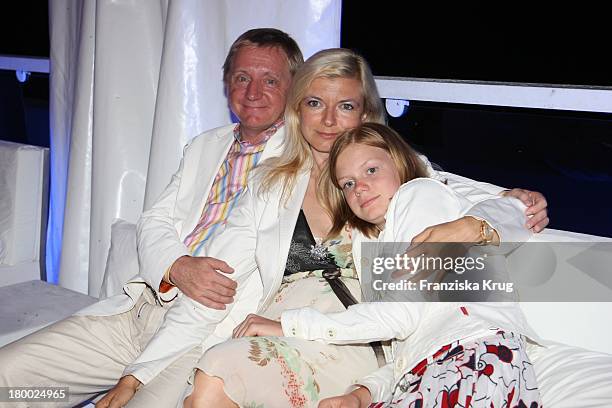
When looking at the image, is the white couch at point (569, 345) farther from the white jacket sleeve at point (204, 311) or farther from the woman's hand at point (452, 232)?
the white jacket sleeve at point (204, 311)

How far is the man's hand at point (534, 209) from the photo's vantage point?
1538 mm

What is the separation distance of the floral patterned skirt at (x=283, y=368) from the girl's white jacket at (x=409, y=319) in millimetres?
50

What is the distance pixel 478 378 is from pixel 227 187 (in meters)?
1.05

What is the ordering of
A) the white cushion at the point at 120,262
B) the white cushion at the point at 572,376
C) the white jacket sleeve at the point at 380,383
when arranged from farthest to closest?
1. the white cushion at the point at 120,262
2. the white jacket sleeve at the point at 380,383
3. the white cushion at the point at 572,376

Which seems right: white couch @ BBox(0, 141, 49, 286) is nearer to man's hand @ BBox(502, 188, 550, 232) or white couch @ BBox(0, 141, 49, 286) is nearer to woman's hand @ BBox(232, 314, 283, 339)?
woman's hand @ BBox(232, 314, 283, 339)

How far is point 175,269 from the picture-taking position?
Answer: 1.81 m

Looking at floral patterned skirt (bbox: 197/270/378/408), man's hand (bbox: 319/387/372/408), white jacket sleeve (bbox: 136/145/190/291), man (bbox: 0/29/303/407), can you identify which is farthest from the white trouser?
man's hand (bbox: 319/387/372/408)

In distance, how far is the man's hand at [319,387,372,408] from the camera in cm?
134

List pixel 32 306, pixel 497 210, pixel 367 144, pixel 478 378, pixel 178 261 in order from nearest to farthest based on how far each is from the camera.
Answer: pixel 478 378, pixel 497 210, pixel 367 144, pixel 178 261, pixel 32 306

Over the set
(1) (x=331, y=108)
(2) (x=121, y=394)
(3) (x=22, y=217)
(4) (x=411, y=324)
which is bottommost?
(2) (x=121, y=394)

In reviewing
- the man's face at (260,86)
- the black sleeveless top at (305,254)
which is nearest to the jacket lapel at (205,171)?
the man's face at (260,86)

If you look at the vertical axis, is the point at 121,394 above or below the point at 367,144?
below

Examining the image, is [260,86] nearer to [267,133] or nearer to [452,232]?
[267,133]

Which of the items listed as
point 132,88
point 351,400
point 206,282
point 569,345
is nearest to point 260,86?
point 206,282
